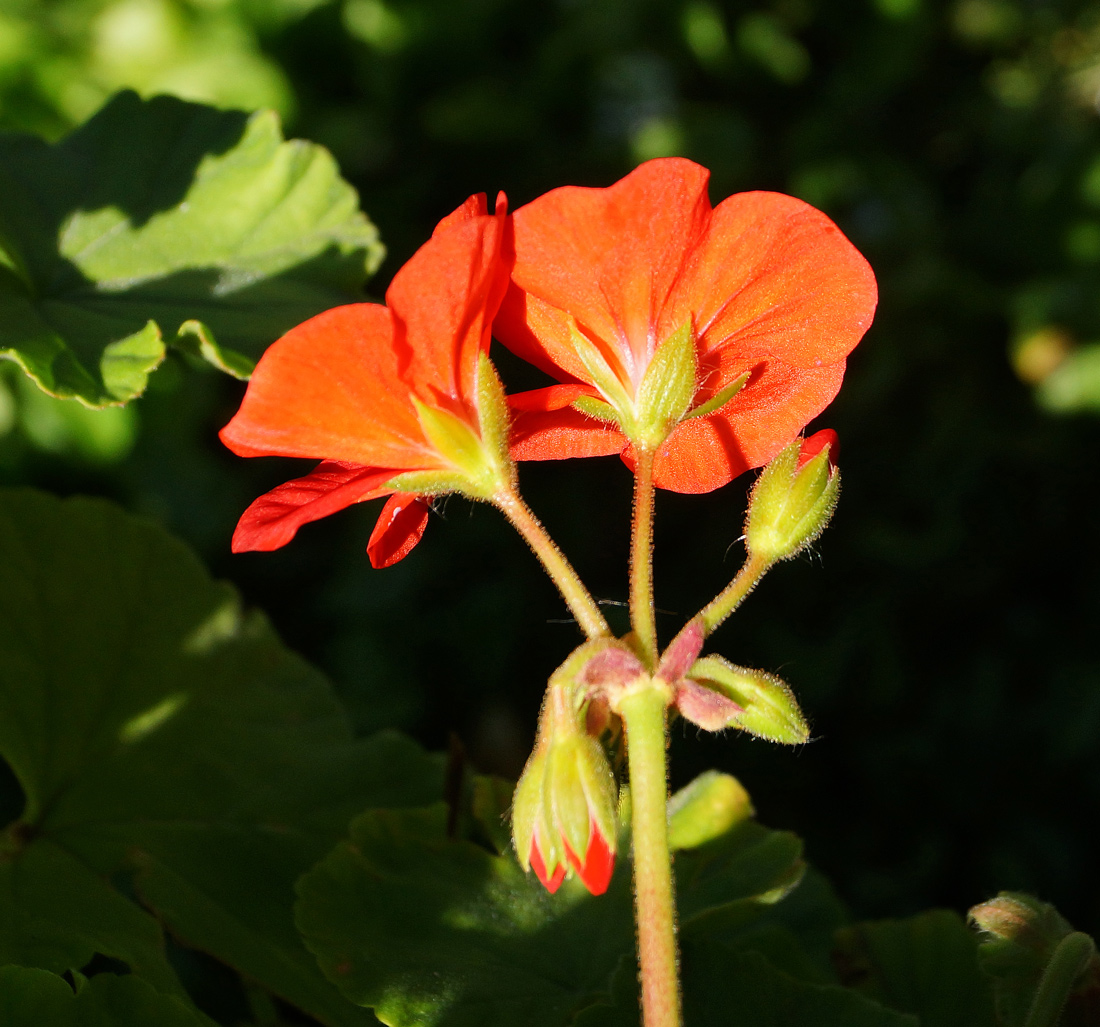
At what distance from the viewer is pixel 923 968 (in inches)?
28.4

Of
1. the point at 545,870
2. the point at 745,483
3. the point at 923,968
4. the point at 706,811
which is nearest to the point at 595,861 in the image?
the point at 545,870

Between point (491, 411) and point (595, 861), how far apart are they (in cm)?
19

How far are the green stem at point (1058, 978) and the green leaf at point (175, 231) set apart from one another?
484mm

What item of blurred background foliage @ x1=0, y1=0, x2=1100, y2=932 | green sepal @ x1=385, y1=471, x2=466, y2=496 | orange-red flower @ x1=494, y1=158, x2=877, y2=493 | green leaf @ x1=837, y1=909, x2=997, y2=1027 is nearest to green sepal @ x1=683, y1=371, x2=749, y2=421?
orange-red flower @ x1=494, y1=158, x2=877, y2=493

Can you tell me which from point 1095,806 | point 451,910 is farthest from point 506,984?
point 1095,806

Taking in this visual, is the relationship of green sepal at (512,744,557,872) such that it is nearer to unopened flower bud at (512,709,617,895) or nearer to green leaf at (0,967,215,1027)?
unopened flower bud at (512,709,617,895)

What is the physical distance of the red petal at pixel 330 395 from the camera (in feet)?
1.49

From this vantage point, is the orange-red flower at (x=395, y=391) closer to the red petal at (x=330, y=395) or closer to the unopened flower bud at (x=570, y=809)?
the red petal at (x=330, y=395)

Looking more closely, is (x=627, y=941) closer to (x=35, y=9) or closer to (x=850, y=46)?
(x=35, y=9)

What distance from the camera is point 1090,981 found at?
1.78ft

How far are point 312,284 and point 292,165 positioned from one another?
88 mm

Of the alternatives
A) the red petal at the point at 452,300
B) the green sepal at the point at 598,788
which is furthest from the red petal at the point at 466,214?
the green sepal at the point at 598,788

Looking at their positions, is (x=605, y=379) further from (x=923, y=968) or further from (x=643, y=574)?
(x=923, y=968)

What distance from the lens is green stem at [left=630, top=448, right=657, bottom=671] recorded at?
1.48 ft
